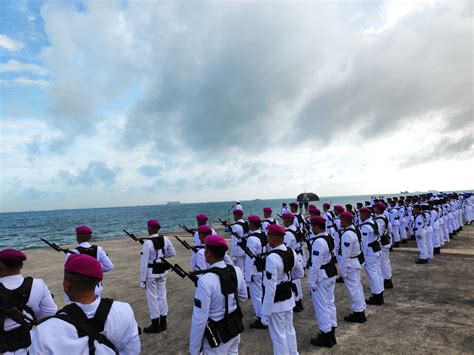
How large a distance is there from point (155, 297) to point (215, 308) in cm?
318

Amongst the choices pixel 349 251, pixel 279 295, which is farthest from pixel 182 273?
pixel 349 251

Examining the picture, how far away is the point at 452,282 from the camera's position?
8500mm

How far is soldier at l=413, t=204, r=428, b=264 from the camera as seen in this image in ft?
35.4

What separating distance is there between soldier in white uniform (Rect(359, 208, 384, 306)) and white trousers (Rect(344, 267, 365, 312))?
1195 mm

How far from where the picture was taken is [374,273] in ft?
24.2

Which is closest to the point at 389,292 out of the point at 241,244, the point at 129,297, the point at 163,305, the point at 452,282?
the point at 452,282

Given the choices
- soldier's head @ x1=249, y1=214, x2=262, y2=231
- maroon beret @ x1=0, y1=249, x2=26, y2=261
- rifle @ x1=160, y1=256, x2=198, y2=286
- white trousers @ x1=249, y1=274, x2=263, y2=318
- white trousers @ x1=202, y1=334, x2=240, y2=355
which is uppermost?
maroon beret @ x1=0, y1=249, x2=26, y2=261

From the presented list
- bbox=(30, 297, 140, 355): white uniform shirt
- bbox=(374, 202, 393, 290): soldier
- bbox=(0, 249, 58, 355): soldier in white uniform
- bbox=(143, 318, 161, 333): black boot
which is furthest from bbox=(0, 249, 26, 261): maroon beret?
bbox=(374, 202, 393, 290): soldier

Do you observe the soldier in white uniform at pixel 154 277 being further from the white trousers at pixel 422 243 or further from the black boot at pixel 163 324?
the white trousers at pixel 422 243

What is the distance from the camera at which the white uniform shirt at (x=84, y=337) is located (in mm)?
1981

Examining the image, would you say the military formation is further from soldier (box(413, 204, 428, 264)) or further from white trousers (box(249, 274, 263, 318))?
soldier (box(413, 204, 428, 264))

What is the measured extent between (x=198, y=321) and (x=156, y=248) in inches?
119

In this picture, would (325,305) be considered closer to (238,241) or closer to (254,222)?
(254,222)

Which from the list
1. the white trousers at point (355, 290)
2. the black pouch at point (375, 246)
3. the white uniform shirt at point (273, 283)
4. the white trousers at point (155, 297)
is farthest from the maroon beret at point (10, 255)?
the black pouch at point (375, 246)
